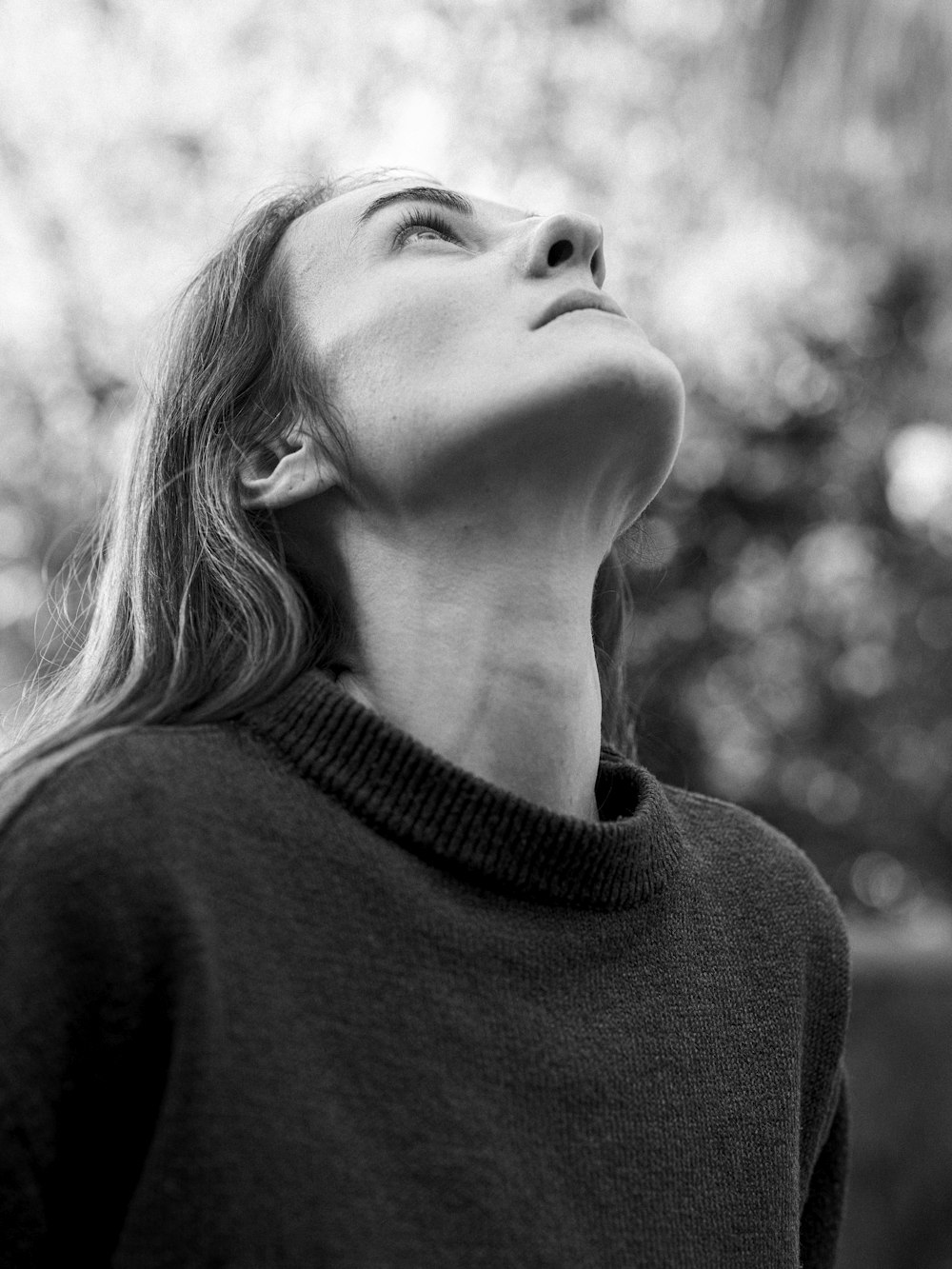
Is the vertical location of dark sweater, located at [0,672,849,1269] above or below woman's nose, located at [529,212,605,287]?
below

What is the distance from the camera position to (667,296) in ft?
26.2

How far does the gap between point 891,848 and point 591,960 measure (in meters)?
7.56

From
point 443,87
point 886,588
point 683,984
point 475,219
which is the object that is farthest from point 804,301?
point 683,984

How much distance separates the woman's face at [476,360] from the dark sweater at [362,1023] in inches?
15.1

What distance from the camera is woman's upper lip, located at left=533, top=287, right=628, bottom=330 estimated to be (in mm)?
1868

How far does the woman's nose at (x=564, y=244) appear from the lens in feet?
6.38

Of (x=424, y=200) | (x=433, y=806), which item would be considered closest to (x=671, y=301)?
(x=424, y=200)

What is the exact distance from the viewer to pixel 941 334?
8.33 metres

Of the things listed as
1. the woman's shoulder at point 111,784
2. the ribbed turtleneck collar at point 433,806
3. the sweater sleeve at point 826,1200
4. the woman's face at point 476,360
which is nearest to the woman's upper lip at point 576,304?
the woman's face at point 476,360

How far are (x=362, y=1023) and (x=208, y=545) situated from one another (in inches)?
31.9

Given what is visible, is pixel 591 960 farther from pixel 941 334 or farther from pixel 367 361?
pixel 941 334

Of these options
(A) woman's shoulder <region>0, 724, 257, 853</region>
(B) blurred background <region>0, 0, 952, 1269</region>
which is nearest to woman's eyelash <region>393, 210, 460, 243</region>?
(A) woman's shoulder <region>0, 724, 257, 853</region>

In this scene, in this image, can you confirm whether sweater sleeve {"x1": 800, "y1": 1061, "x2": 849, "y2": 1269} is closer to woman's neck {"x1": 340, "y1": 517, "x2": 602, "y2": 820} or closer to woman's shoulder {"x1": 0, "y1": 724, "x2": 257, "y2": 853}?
woman's neck {"x1": 340, "y1": 517, "x2": 602, "y2": 820}

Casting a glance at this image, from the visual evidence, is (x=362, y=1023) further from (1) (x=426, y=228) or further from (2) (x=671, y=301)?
(2) (x=671, y=301)
